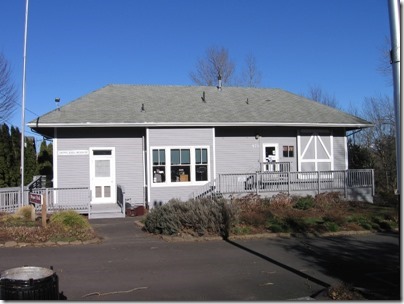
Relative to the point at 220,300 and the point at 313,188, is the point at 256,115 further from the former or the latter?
the point at 220,300

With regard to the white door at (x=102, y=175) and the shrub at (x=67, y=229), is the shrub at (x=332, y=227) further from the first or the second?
the white door at (x=102, y=175)

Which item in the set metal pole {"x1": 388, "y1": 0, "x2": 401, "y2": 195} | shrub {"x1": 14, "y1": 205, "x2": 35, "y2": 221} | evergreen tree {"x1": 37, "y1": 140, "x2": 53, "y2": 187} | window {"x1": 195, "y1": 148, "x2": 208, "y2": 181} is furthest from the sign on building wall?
metal pole {"x1": 388, "y1": 0, "x2": 401, "y2": 195}

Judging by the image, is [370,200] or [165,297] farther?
[370,200]

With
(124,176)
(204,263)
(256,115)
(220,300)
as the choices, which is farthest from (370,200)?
(220,300)

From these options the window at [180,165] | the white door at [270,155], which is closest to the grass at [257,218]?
the window at [180,165]

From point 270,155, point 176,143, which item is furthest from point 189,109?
point 270,155

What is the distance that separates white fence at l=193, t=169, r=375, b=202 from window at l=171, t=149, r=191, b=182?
952mm

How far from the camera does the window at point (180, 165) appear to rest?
1939 centimetres

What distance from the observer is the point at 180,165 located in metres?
19.6

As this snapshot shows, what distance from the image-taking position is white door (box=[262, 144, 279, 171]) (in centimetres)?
2123

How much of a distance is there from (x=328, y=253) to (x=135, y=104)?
42.5 ft

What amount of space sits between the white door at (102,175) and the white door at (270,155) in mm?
6949

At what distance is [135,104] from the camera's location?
21094 millimetres

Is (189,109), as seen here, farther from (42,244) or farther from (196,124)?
(42,244)
